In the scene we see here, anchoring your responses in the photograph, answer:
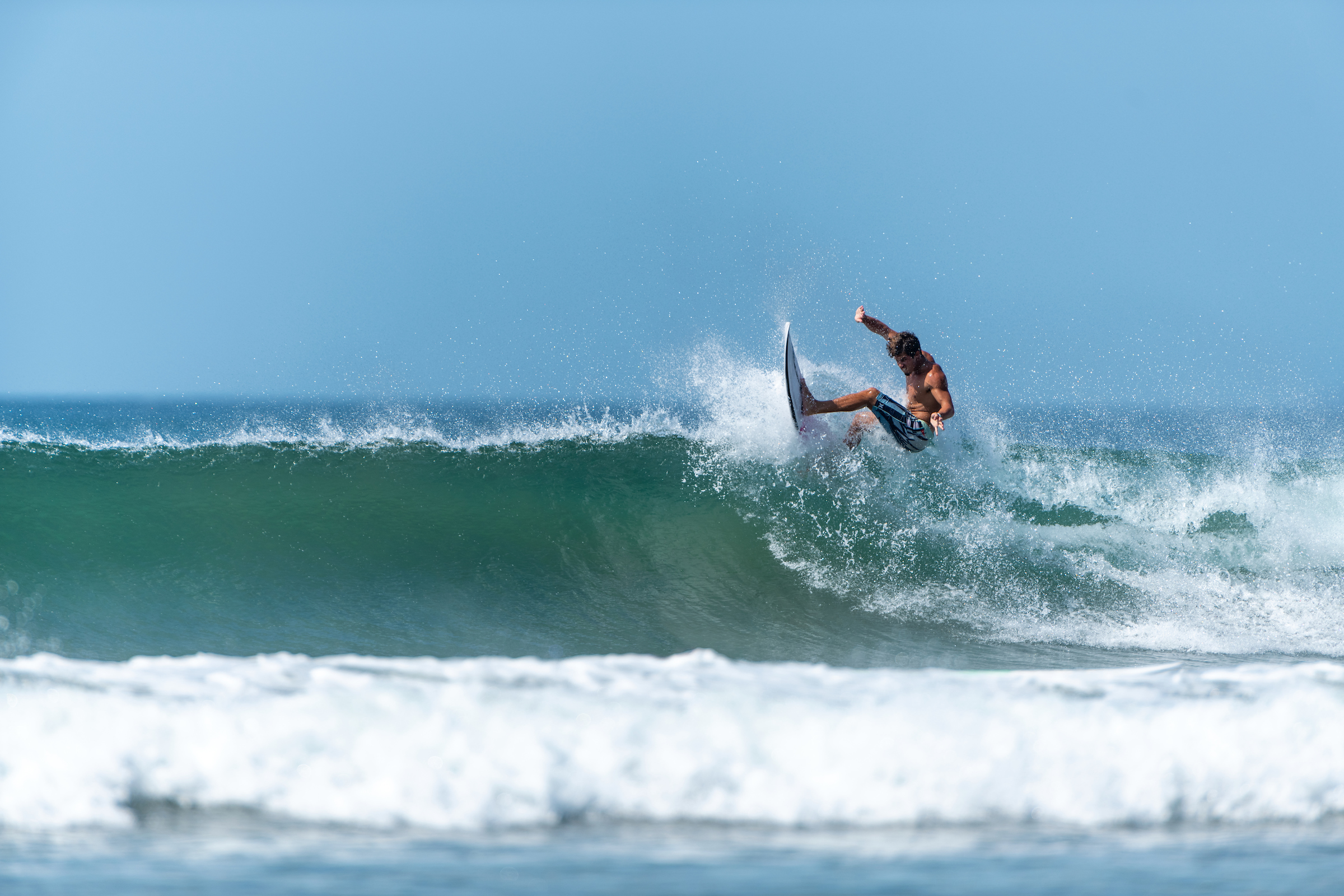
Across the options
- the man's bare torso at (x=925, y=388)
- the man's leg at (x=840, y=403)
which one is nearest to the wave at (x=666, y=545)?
the man's leg at (x=840, y=403)

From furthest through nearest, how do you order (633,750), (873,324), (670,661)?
(873,324) → (670,661) → (633,750)

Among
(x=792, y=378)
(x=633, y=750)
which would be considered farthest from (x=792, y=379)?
(x=633, y=750)

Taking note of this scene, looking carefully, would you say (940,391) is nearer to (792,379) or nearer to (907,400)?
(907,400)

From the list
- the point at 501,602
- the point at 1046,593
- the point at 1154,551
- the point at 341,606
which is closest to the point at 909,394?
the point at 1046,593

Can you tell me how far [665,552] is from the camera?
7297 mm

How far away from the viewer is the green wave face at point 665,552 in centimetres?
579

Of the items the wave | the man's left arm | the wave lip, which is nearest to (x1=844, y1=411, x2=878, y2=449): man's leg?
the wave

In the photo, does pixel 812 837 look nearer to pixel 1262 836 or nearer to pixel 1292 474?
pixel 1262 836

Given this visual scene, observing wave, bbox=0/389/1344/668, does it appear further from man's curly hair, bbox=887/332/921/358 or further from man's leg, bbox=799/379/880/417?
man's curly hair, bbox=887/332/921/358

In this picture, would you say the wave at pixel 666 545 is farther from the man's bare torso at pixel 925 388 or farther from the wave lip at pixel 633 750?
the wave lip at pixel 633 750

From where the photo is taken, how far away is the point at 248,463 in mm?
8172

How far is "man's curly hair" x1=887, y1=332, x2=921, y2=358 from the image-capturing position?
7.07 metres

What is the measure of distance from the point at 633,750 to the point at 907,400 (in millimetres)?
5116

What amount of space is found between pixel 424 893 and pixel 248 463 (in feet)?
22.2
